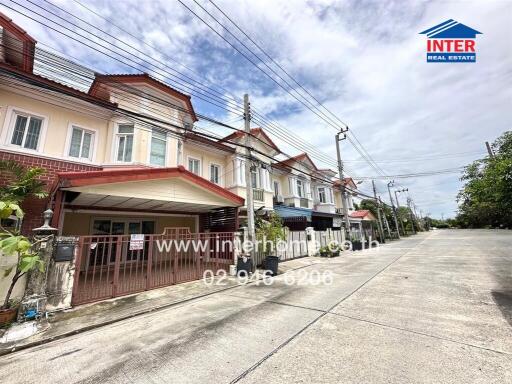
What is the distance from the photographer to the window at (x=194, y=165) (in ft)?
45.0

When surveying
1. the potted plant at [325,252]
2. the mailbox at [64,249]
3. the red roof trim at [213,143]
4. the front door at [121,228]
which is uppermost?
the red roof trim at [213,143]

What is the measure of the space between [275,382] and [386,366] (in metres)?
1.53

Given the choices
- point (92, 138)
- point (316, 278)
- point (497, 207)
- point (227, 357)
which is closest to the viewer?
point (227, 357)

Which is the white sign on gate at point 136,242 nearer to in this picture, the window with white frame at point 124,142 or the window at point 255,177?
the window with white frame at point 124,142

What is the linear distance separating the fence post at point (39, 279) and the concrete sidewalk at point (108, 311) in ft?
1.24

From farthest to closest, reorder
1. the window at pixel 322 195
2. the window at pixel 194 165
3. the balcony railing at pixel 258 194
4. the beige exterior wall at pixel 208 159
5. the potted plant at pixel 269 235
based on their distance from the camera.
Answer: the window at pixel 322 195
the balcony railing at pixel 258 194
the window at pixel 194 165
the beige exterior wall at pixel 208 159
the potted plant at pixel 269 235

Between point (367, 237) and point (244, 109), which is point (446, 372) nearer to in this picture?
point (244, 109)

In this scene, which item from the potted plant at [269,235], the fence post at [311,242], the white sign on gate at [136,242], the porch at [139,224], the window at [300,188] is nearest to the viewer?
the porch at [139,224]

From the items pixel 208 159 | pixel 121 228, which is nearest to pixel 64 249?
pixel 121 228

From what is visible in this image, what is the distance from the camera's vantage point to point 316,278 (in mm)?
8883

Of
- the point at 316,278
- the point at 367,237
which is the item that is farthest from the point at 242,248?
the point at 367,237

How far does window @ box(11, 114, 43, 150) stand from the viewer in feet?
26.9

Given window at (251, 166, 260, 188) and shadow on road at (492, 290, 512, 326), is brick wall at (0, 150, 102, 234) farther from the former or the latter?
shadow on road at (492, 290, 512, 326)

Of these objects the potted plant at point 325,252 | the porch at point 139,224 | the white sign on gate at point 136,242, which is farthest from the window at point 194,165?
the potted plant at point 325,252
